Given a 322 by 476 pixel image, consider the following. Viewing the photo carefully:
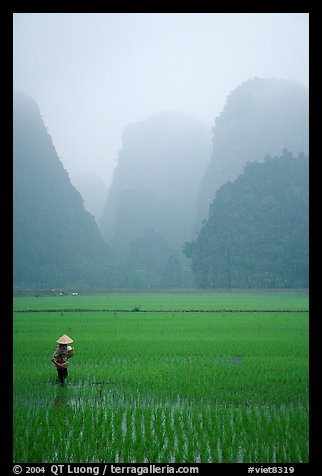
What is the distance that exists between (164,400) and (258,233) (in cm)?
3462

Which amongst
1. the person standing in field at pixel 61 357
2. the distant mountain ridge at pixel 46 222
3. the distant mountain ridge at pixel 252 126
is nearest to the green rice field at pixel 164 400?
the person standing in field at pixel 61 357

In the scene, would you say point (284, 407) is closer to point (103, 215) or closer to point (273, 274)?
point (273, 274)

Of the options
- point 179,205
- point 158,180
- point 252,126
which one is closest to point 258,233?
point 252,126

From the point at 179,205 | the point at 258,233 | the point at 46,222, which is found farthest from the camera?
the point at 179,205

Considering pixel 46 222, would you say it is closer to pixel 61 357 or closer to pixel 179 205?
pixel 179 205

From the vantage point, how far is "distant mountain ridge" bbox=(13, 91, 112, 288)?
46.8 metres

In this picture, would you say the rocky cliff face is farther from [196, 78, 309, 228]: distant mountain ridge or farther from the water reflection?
the water reflection

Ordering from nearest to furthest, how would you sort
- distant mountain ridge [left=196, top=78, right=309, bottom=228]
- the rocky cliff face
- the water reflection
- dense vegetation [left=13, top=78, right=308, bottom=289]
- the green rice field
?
the green rice field → the water reflection → dense vegetation [left=13, top=78, right=308, bottom=289] → distant mountain ridge [left=196, top=78, right=309, bottom=228] → the rocky cliff face

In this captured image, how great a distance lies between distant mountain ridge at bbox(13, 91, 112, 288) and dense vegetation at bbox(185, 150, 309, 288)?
12545 mm

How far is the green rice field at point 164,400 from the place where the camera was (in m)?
3.53

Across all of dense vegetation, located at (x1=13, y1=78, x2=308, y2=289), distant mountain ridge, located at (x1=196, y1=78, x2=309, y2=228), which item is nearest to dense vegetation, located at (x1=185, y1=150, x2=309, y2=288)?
dense vegetation, located at (x1=13, y1=78, x2=308, y2=289)

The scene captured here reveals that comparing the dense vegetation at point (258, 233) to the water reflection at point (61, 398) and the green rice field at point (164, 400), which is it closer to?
the green rice field at point (164, 400)

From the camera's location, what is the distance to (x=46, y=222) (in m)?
53.2
